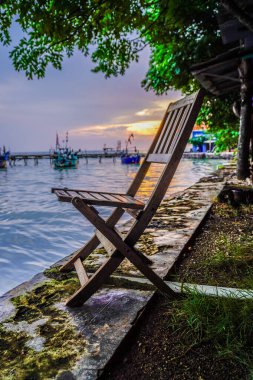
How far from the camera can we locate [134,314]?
1824mm

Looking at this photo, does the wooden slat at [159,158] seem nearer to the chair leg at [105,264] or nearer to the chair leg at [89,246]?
the chair leg at [89,246]

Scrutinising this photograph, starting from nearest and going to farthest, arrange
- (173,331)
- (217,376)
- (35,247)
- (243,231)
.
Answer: (217,376), (173,331), (243,231), (35,247)

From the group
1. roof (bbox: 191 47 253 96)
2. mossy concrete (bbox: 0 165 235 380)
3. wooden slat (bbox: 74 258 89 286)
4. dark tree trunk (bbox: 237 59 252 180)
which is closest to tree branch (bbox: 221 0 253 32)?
roof (bbox: 191 47 253 96)

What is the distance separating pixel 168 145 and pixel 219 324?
4.80ft

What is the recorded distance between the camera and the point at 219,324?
1.58 meters

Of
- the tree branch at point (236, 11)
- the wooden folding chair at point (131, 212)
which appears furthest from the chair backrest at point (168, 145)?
the tree branch at point (236, 11)

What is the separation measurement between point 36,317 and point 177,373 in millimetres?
961

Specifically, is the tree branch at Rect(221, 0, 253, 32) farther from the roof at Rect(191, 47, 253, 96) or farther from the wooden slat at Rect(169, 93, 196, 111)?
the roof at Rect(191, 47, 253, 96)

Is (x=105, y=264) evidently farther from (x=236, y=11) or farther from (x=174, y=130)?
(x=236, y=11)

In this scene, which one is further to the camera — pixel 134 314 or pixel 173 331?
pixel 134 314

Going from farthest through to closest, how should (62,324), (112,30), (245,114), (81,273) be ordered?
(245,114) → (112,30) → (81,273) → (62,324)

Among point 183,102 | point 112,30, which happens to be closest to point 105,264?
point 183,102

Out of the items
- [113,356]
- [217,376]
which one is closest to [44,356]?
[113,356]

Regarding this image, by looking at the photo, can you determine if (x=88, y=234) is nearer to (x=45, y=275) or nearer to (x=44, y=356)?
(x=45, y=275)
